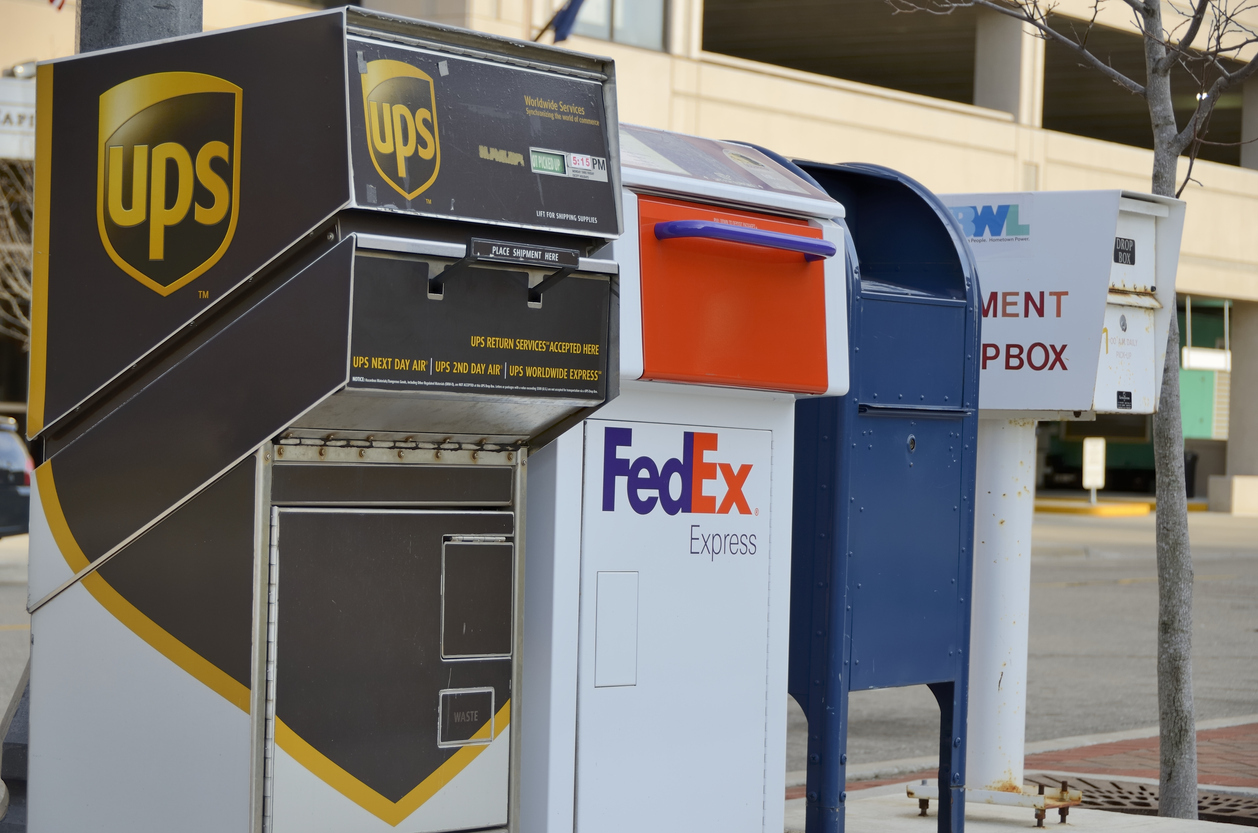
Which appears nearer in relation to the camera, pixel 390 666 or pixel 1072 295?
pixel 390 666

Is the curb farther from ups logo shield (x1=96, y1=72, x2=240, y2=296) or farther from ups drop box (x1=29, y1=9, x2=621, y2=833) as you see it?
ups logo shield (x1=96, y1=72, x2=240, y2=296)

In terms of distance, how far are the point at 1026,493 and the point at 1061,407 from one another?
0.39 m

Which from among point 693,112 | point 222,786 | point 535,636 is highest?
point 693,112

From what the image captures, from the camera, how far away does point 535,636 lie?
3.52m

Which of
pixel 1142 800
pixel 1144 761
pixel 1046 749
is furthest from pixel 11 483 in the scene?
pixel 1142 800

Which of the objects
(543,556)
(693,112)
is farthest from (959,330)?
(693,112)

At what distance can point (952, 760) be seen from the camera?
14.5ft

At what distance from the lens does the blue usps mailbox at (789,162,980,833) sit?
409 cm

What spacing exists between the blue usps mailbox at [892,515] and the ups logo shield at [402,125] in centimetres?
148

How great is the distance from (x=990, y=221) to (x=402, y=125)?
290 centimetres

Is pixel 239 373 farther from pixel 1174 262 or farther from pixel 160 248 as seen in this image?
pixel 1174 262

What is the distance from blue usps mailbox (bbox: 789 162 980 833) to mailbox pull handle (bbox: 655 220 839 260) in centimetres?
33

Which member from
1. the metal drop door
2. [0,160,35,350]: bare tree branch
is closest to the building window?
[0,160,35,350]: bare tree branch

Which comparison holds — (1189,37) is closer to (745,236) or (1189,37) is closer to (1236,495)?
(745,236)
